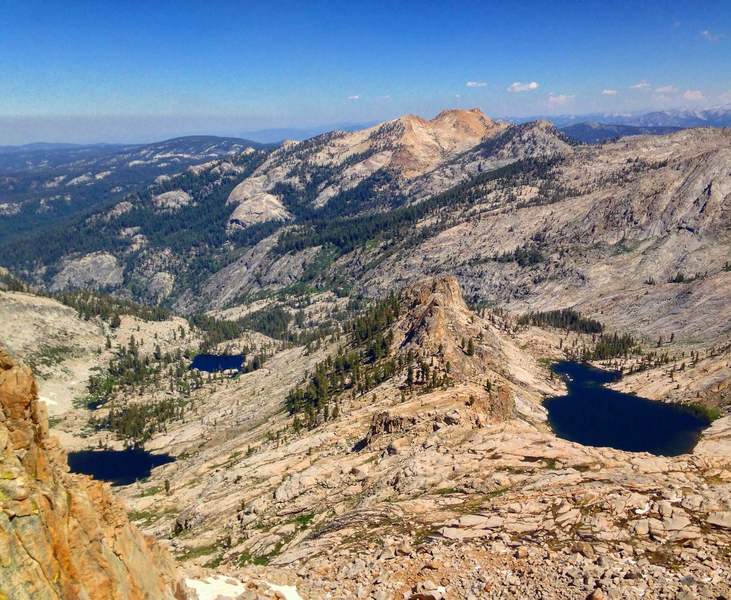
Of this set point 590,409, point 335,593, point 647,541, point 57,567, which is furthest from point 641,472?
point 590,409

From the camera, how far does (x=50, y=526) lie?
997 inches

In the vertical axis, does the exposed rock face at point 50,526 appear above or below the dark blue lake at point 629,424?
above

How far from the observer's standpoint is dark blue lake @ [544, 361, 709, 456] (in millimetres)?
164125

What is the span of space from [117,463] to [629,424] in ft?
551

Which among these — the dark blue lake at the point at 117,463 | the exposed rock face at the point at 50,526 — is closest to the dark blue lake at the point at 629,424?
the dark blue lake at the point at 117,463

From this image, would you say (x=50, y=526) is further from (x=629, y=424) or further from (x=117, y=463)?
(x=629, y=424)

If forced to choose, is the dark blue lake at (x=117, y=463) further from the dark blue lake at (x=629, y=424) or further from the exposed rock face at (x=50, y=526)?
the exposed rock face at (x=50, y=526)

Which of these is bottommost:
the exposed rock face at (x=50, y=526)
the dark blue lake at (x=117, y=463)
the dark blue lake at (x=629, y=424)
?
the dark blue lake at (x=117, y=463)

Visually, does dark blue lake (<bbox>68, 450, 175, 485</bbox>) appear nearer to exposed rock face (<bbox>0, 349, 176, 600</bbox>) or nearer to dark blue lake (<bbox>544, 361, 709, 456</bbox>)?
dark blue lake (<bbox>544, 361, 709, 456</bbox>)

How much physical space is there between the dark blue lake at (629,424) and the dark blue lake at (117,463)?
126 meters

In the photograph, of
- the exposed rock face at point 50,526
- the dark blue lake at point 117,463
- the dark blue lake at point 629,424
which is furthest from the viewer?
the dark blue lake at point 117,463

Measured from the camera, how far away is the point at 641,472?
178ft

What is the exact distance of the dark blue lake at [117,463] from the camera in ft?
548

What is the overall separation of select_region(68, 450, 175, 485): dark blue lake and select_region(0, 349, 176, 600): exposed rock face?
143622mm
